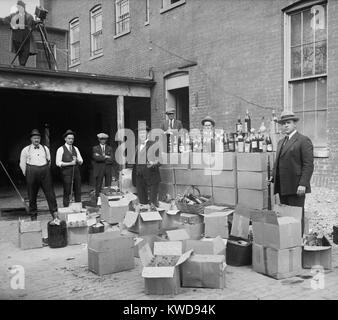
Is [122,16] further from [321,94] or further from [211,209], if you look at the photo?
[211,209]

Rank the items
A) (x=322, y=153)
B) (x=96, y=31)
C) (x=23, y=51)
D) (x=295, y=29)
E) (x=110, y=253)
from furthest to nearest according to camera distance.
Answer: (x=96, y=31) → (x=23, y=51) → (x=295, y=29) → (x=322, y=153) → (x=110, y=253)

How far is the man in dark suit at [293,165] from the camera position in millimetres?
5832

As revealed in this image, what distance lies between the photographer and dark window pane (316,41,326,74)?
8.76 meters

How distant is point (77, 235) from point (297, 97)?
560 centimetres

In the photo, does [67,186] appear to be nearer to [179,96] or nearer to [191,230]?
[191,230]

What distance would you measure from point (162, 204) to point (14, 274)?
2958 millimetres

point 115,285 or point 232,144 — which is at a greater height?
point 232,144

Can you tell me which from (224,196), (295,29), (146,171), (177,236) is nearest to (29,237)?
(177,236)

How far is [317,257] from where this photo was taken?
5195 mm

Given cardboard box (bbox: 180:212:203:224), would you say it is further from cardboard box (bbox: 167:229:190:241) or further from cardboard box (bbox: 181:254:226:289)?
cardboard box (bbox: 181:254:226:289)

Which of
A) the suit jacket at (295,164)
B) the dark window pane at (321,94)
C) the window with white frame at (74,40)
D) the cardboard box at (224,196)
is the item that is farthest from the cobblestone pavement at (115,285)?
the window with white frame at (74,40)

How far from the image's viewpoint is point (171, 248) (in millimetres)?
5016

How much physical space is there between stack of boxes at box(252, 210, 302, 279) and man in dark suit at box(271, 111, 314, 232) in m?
0.90

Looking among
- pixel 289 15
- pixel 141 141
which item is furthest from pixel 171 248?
pixel 289 15
